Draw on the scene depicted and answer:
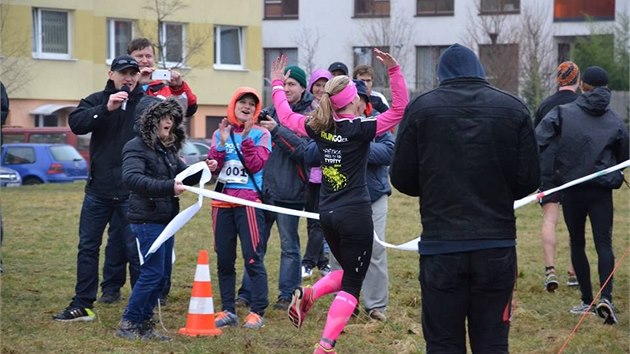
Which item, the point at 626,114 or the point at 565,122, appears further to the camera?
the point at 626,114

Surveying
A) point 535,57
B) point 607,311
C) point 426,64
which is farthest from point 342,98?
point 426,64

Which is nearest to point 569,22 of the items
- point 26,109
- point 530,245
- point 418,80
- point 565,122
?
point 418,80

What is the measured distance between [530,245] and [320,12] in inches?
1698

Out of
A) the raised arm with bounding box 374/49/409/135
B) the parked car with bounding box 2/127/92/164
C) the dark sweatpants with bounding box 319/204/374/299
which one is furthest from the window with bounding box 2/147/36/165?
the dark sweatpants with bounding box 319/204/374/299

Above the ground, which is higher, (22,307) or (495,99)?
(495,99)

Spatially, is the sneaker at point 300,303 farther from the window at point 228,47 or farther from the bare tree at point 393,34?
the bare tree at point 393,34

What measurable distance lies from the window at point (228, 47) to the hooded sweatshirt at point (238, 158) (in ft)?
128

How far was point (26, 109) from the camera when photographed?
4197 cm

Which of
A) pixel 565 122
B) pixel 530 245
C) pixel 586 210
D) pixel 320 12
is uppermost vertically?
pixel 320 12

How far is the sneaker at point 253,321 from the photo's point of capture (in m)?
8.87

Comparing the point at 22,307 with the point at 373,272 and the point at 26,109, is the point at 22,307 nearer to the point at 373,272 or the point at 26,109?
the point at 373,272

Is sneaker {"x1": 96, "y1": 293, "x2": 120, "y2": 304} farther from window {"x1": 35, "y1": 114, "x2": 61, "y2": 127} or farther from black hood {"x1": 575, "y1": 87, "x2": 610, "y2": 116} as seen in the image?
window {"x1": 35, "y1": 114, "x2": 61, "y2": 127}

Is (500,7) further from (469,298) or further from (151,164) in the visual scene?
(469,298)

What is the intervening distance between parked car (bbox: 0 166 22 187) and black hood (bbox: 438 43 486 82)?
25675 millimetres
